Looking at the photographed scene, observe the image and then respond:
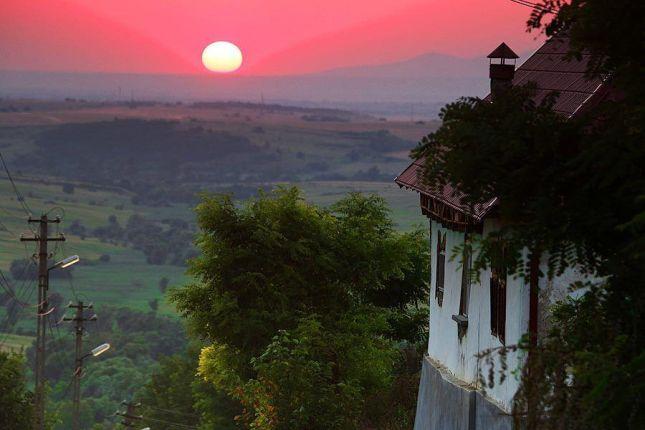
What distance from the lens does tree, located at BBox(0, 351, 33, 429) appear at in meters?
48.2

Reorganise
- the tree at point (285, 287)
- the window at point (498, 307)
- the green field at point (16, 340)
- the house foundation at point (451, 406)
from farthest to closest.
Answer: the green field at point (16, 340), the tree at point (285, 287), the house foundation at point (451, 406), the window at point (498, 307)

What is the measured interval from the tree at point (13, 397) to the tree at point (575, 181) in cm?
3841

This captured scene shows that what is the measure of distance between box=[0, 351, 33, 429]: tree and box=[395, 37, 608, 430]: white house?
24524 millimetres

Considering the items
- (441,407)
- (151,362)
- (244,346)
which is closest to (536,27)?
(441,407)

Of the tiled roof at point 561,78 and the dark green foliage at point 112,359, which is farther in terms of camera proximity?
the dark green foliage at point 112,359

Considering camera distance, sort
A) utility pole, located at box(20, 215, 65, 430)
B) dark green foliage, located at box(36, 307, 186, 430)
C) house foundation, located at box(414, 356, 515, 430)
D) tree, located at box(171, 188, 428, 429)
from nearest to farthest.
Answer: house foundation, located at box(414, 356, 515, 430)
tree, located at box(171, 188, 428, 429)
utility pole, located at box(20, 215, 65, 430)
dark green foliage, located at box(36, 307, 186, 430)

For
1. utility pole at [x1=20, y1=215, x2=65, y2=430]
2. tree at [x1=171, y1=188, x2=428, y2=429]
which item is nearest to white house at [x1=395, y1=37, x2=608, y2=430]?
tree at [x1=171, y1=188, x2=428, y2=429]

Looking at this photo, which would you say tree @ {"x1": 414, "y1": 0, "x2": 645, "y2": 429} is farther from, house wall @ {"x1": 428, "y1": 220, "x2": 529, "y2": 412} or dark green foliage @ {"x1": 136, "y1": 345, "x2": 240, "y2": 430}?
dark green foliage @ {"x1": 136, "y1": 345, "x2": 240, "y2": 430}

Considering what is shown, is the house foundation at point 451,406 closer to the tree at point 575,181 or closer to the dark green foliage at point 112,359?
the tree at point 575,181

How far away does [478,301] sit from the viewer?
22.1 m

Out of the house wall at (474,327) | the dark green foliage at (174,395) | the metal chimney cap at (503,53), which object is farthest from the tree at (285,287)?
the dark green foliage at (174,395)

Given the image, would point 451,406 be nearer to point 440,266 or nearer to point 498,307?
point 498,307

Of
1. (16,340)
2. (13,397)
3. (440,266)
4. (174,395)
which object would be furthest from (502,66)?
(16,340)

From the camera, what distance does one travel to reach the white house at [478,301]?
18578mm
